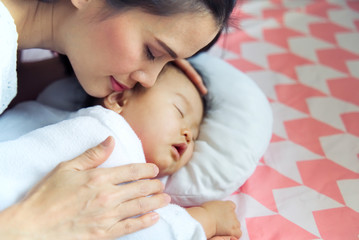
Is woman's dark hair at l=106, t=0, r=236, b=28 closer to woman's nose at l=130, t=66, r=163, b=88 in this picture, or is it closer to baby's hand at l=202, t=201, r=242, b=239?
woman's nose at l=130, t=66, r=163, b=88

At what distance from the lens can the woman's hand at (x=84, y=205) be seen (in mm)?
721

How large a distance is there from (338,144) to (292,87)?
0.29 meters

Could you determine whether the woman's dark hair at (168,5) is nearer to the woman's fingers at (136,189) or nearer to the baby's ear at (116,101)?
the baby's ear at (116,101)

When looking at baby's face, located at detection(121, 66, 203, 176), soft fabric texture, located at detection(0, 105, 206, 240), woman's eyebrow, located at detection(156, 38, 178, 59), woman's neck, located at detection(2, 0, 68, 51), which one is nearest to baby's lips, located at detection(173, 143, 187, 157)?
baby's face, located at detection(121, 66, 203, 176)

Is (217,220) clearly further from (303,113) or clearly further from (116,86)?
(303,113)

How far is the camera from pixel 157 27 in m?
0.86

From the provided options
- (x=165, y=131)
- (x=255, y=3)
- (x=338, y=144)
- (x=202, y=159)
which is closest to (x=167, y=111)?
(x=165, y=131)

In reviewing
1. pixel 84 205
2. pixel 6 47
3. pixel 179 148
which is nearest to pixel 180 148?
pixel 179 148

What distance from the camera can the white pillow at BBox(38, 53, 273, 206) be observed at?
1.01 meters

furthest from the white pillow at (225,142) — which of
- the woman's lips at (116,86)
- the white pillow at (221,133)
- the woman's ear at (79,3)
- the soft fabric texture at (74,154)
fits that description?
the woman's ear at (79,3)

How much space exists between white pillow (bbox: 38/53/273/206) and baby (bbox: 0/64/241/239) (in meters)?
0.04

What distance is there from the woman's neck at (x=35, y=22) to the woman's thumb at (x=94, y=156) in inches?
13.4

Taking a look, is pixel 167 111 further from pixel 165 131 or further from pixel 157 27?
pixel 157 27

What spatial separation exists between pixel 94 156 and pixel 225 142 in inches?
15.1
